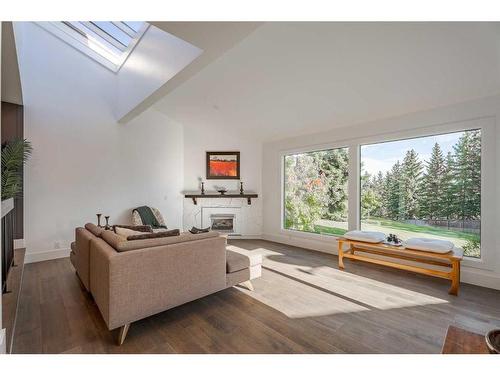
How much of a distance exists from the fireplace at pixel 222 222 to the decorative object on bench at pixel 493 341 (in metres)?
5.18

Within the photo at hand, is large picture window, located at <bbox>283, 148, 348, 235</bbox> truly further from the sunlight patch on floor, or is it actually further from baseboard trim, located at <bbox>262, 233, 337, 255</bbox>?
the sunlight patch on floor

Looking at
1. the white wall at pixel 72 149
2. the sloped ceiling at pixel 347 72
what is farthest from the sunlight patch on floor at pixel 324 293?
the white wall at pixel 72 149

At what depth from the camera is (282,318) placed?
87.1 inches

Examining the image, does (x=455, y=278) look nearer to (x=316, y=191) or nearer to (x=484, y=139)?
(x=484, y=139)

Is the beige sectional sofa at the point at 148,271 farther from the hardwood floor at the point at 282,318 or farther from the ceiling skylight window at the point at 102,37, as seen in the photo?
the ceiling skylight window at the point at 102,37

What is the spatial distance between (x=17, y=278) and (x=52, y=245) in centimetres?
145

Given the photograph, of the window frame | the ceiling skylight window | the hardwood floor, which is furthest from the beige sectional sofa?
the ceiling skylight window

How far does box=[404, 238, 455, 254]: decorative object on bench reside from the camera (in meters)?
2.91

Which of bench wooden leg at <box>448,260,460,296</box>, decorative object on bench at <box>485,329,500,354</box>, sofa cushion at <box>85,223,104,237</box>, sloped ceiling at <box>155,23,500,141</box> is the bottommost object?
bench wooden leg at <box>448,260,460,296</box>

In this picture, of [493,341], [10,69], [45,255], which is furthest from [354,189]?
[45,255]

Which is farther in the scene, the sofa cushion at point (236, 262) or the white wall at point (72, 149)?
the white wall at point (72, 149)

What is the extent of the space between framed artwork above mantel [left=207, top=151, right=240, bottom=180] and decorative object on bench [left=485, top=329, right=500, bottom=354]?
17.1 ft

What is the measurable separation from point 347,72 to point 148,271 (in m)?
3.24

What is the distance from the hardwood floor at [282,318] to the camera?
1.83 m
